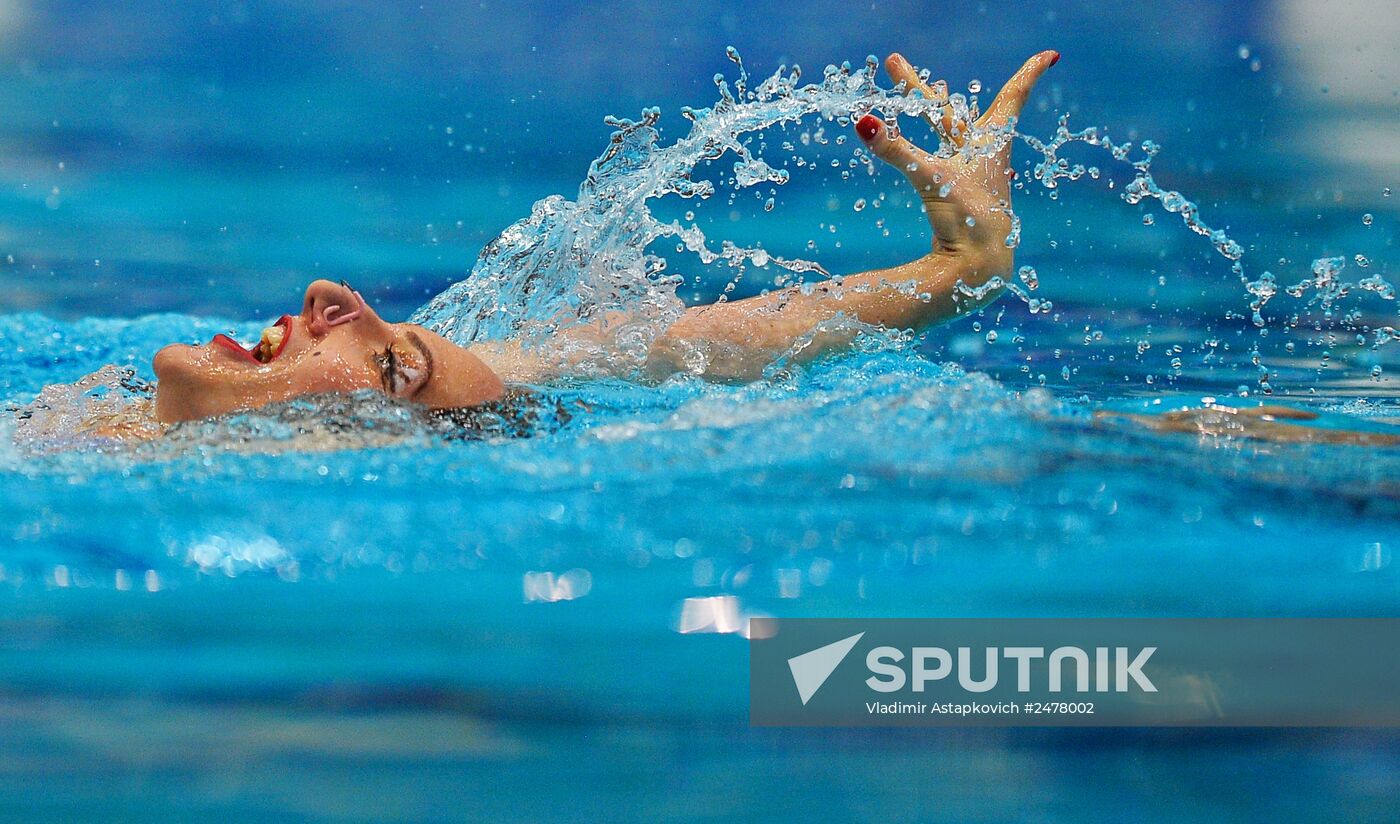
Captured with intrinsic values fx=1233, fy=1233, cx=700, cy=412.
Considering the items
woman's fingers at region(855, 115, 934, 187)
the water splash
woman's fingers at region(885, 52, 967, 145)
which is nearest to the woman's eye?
the water splash

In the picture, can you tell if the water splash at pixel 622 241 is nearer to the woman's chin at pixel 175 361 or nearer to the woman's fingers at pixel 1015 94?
the woman's fingers at pixel 1015 94

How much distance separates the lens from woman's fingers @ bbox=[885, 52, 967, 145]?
167 cm

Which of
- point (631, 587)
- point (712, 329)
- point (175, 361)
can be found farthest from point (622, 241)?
point (631, 587)

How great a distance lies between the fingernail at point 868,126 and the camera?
59.0 inches

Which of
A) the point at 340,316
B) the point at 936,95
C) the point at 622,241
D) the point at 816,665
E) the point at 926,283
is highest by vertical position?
the point at 936,95

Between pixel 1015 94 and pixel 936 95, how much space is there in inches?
4.7

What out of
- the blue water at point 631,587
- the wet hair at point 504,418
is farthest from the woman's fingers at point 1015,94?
the wet hair at point 504,418


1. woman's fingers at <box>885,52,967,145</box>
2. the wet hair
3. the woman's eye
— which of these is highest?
woman's fingers at <box>885,52,967,145</box>

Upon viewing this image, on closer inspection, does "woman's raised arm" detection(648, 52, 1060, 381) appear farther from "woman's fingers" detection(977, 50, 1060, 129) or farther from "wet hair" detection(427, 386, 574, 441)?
"wet hair" detection(427, 386, 574, 441)

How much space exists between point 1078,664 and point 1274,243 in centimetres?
205

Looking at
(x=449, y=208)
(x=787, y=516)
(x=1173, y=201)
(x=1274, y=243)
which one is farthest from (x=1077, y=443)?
(x=449, y=208)

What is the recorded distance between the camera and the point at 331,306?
1453 mm

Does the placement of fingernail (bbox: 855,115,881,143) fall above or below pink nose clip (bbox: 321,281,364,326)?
above

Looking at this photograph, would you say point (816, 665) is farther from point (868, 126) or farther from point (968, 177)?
point (968, 177)
